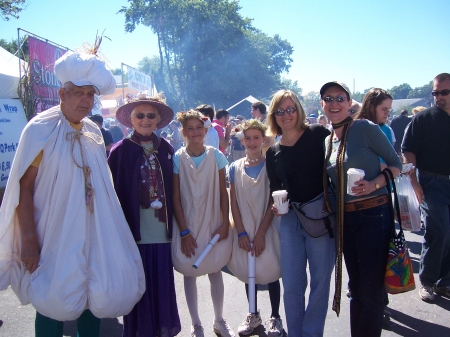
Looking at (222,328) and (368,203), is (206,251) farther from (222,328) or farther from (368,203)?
(368,203)

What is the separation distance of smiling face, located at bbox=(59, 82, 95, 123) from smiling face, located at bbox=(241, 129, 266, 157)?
4.43 ft

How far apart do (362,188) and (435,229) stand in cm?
197

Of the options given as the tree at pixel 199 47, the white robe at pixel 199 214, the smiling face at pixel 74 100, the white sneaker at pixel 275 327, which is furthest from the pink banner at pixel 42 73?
the tree at pixel 199 47

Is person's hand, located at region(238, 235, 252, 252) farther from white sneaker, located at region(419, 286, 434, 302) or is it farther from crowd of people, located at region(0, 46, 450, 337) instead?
white sneaker, located at region(419, 286, 434, 302)

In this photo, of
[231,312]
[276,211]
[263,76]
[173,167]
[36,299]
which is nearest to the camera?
[36,299]

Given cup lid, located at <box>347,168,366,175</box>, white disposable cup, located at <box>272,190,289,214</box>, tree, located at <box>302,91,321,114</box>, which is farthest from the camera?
tree, located at <box>302,91,321,114</box>

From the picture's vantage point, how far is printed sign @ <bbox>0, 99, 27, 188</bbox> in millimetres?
7758

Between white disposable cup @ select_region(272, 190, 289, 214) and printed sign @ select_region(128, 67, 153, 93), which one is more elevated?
printed sign @ select_region(128, 67, 153, 93)

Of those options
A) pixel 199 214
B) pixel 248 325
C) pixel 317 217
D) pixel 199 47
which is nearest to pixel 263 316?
pixel 248 325

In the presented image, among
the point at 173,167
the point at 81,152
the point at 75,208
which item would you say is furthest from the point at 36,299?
the point at 173,167

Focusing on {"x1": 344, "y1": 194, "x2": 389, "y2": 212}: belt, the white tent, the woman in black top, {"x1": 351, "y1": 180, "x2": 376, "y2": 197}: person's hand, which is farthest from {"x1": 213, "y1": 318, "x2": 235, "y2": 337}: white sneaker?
the white tent

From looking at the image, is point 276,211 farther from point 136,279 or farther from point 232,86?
point 232,86

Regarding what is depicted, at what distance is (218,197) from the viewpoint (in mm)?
3281

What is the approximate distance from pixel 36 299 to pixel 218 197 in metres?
1.55
